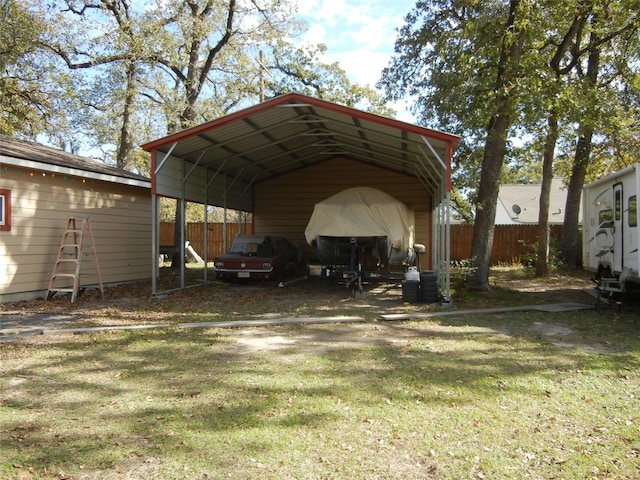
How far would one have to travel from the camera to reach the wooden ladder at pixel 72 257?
1055 centimetres

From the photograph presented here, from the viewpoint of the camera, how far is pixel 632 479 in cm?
319

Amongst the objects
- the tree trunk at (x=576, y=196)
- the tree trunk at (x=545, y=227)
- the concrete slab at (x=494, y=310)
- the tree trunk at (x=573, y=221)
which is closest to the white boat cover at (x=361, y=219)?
the concrete slab at (x=494, y=310)

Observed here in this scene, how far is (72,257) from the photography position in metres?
11.7

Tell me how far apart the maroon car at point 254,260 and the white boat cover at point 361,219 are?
2.15 m

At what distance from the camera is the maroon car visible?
539 inches

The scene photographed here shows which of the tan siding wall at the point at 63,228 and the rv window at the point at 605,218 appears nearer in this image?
the rv window at the point at 605,218

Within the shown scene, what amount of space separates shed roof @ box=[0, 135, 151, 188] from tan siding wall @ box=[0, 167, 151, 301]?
35 cm

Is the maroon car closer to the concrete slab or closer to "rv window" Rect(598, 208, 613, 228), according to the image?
the concrete slab

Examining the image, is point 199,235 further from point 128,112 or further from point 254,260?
point 254,260

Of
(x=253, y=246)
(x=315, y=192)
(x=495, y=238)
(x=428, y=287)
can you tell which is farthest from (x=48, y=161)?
(x=495, y=238)

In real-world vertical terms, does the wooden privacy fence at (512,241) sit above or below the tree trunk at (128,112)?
below

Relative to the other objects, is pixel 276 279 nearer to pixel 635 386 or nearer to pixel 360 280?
pixel 360 280

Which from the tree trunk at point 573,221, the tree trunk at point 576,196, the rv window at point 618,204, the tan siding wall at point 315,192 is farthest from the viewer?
the tree trunk at point 573,221

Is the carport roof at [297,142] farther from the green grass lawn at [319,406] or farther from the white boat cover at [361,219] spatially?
the green grass lawn at [319,406]
